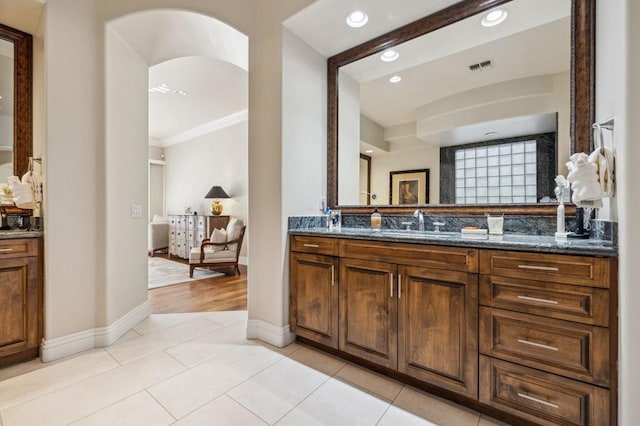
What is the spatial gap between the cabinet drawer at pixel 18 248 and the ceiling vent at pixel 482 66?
3475mm

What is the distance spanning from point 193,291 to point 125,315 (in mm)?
1254

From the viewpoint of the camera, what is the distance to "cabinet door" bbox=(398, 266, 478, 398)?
1498mm

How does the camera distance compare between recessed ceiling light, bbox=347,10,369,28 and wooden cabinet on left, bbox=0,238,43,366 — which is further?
recessed ceiling light, bbox=347,10,369,28

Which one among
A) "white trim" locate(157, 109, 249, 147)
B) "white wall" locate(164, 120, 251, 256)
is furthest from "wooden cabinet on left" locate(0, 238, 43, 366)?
"white trim" locate(157, 109, 249, 147)

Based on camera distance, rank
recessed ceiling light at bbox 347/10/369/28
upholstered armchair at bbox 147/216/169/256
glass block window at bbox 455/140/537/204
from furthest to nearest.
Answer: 1. upholstered armchair at bbox 147/216/169/256
2. recessed ceiling light at bbox 347/10/369/28
3. glass block window at bbox 455/140/537/204

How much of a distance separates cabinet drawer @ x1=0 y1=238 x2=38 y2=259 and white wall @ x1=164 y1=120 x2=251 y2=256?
11.6ft

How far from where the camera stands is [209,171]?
20.6 feet

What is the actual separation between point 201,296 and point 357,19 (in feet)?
11.2

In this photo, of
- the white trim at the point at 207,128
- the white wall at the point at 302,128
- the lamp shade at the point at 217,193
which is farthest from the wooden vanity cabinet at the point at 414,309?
the white trim at the point at 207,128

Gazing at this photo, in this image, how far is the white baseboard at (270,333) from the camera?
2295 millimetres

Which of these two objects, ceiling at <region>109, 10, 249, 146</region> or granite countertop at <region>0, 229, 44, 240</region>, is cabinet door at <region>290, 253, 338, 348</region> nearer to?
granite countertop at <region>0, 229, 44, 240</region>

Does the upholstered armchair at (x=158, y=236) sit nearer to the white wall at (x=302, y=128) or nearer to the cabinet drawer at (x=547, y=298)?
the white wall at (x=302, y=128)

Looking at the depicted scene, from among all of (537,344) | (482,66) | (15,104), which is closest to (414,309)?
(537,344)

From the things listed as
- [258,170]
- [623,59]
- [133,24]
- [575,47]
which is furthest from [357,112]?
[133,24]
